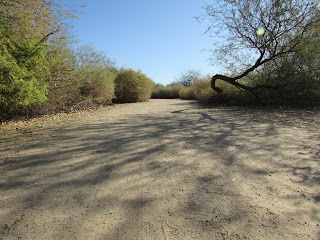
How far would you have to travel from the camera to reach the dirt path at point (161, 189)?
150 cm

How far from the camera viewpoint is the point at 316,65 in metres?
8.72

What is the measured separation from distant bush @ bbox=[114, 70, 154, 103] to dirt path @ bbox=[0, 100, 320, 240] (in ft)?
42.1

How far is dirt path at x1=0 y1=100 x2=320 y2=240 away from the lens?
150 cm

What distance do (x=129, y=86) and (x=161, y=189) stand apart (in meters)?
15.0

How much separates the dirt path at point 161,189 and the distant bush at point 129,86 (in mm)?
12825

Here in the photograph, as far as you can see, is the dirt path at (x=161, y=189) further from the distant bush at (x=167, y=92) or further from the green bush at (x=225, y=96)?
the distant bush at (x=167, y=92)

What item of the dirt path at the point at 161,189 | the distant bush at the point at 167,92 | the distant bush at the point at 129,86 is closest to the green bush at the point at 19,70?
the dirt path at the point at 161,189

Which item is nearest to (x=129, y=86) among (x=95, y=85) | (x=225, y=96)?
(x=95, y=85)

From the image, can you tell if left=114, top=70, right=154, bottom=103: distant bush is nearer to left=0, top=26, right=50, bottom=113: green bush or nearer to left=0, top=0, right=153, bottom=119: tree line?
left=0, top=0, right=153, bottom=119: tree line

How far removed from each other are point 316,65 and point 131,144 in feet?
32.4

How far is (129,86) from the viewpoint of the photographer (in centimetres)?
1631

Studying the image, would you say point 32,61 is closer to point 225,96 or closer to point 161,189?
point 161,189

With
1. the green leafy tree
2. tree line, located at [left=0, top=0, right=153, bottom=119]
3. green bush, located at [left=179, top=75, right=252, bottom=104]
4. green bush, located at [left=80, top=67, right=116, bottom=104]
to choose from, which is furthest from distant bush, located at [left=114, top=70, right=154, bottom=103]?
the green leafy tree

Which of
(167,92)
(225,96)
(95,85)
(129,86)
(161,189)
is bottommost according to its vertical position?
(161,189)
